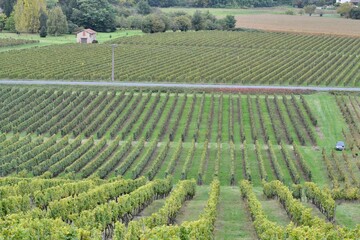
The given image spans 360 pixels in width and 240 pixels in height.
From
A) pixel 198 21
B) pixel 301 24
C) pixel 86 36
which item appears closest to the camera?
pixel 86 36

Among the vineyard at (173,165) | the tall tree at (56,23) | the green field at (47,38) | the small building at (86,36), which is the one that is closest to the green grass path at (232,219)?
the vineyard at (173,165)

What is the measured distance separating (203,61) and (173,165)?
166ft

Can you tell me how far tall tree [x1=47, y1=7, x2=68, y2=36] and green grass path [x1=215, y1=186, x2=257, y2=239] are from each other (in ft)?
349

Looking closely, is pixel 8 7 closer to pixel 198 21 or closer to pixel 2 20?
pixel 2 20

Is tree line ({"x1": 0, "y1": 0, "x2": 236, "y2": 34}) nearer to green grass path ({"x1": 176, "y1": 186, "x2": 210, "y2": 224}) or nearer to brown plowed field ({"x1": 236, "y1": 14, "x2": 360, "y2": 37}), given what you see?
brown plowed field ({"x1": 236, "y1": 14, "x2": 360, "y2": 37})

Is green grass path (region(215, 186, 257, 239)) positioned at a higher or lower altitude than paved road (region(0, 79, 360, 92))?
higher

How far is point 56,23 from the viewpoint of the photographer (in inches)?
5625

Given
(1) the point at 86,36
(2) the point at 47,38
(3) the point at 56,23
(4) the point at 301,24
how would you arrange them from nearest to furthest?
(1) the point at 86,36
(2) the point at 47,38
(3) the point at 56,23
(4) the point at 301,24

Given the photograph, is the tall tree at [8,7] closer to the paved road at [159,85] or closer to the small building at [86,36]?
the small building at [86,36]

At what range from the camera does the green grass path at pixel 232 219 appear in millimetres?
31422

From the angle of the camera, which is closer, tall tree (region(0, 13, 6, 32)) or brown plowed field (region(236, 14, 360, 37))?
brown plowed field (region(236, 14, 360, 37))

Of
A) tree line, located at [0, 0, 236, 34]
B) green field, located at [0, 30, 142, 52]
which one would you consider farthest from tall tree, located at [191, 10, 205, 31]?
green field, located at [0, 30, 142, 52]

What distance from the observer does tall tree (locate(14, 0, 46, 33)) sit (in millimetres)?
142125

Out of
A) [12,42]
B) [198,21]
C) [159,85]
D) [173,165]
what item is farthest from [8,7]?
[173,165]
